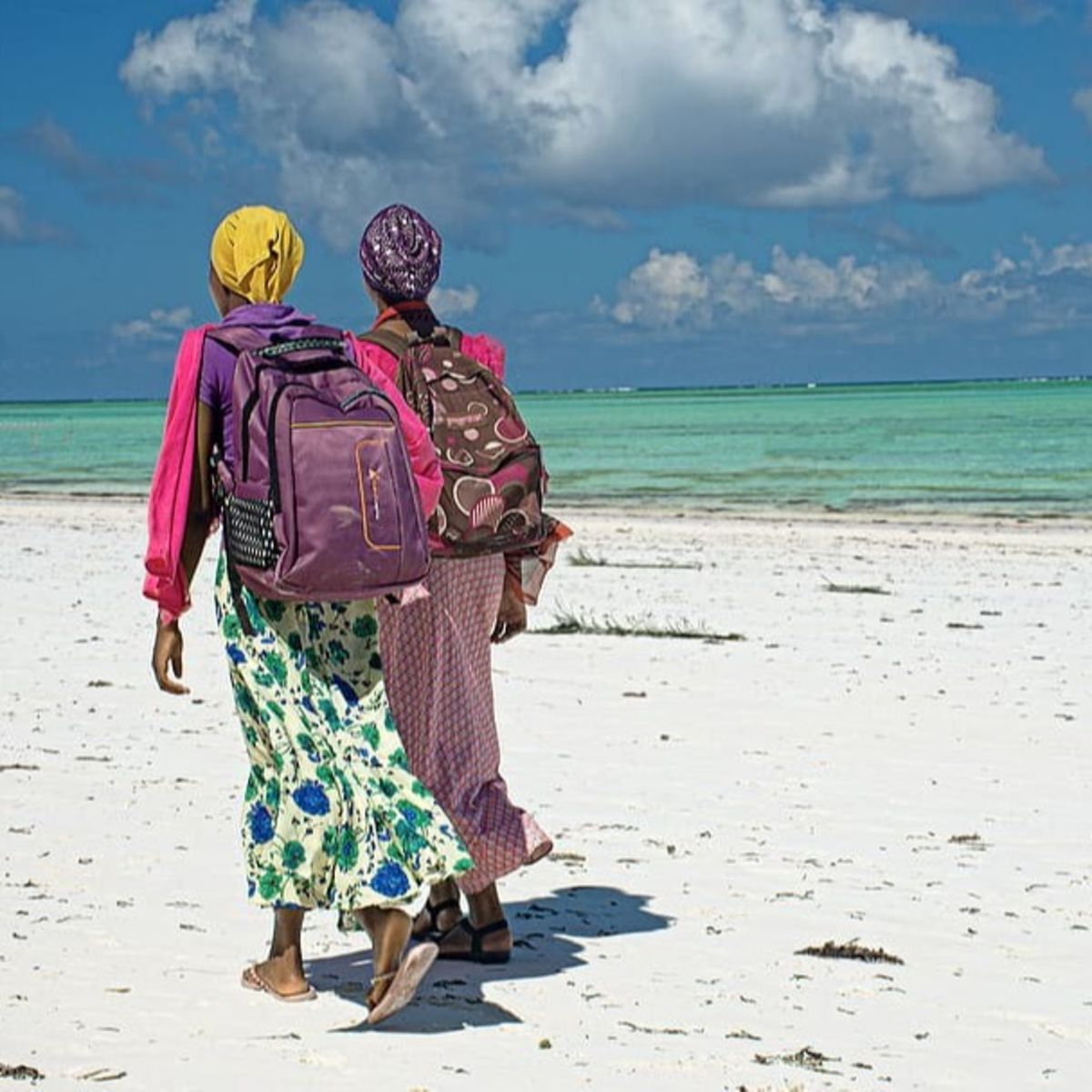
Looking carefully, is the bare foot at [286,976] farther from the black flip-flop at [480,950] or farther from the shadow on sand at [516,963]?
the black flip-flop at [480,950]

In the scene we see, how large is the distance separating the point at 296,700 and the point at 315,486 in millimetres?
506

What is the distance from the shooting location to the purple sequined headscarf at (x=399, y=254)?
15.4 feet

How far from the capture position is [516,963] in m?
4.89

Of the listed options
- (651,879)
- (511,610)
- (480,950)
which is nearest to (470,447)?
(511,610)

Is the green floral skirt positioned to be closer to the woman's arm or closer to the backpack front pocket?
the woman's arm

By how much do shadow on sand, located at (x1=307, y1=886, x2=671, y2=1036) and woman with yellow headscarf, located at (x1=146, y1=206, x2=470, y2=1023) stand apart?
31 cm

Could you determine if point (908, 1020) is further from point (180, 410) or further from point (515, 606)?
point (180, 410)

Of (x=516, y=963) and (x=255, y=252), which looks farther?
(x=516, y=963)

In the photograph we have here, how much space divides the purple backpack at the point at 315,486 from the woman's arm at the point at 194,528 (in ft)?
0.16

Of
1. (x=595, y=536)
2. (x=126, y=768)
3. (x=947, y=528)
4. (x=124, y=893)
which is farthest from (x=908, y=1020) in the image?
(x=947, y=528)

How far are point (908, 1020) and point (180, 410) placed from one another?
7.08ft

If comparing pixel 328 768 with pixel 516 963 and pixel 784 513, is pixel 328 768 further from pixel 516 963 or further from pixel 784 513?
pixel 784 513

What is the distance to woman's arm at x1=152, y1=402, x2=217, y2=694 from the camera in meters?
4.11

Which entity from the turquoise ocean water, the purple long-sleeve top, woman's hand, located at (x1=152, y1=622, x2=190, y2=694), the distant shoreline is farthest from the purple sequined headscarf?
the turquoise ocean water
